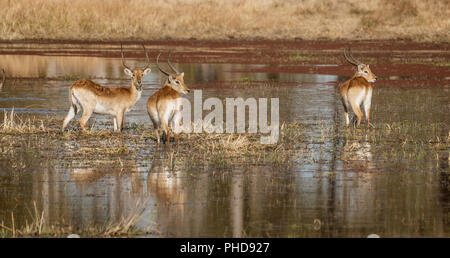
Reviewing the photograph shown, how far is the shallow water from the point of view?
8711 mm

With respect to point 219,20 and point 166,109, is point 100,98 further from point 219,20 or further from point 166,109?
point 219,20

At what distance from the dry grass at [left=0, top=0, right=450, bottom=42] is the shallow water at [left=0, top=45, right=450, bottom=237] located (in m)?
28.4

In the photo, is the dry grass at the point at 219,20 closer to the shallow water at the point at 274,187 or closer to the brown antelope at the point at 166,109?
the shallow water at the point at 274,187

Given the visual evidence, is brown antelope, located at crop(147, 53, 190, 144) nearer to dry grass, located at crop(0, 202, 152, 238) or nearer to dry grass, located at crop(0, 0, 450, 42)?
dry grass, located at crop(0, 202, 152, 238)

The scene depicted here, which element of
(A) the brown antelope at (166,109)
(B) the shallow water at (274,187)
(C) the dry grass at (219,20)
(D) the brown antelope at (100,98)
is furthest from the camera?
(C) the dry grass at (219,20)

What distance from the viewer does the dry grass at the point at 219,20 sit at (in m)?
45.2

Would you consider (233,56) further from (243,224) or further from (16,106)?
(243,224)

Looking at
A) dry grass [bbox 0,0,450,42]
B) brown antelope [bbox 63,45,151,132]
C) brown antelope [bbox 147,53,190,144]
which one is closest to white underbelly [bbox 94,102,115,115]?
brown antelope [bbox 63,45,151,132]

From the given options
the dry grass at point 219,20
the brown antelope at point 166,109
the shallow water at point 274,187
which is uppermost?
the dry grass at point 219,20
